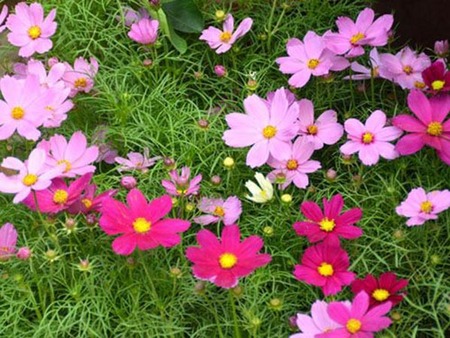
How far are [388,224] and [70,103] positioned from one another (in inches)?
21.7

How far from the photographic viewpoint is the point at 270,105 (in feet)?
4.88

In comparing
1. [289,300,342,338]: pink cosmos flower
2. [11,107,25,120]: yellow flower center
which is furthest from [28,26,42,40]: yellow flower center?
[289,300,342,338]: pink cosmos flower

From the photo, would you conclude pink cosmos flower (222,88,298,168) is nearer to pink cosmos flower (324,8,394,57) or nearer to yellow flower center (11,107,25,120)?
pink cosmos flower (324,8,394,57)

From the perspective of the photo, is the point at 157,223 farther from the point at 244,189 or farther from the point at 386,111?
the point at 386,111

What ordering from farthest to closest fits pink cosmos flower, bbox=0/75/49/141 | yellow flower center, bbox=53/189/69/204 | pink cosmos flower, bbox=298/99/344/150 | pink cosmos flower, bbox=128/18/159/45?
pink cosmos flower, bbox=128/18/159/45 → pink cosmos flower, bbox=298/99/344/150 → pink cosmos flower, bbox=0/75/49/141 → yellow flower center, bbox=53/189/69/204

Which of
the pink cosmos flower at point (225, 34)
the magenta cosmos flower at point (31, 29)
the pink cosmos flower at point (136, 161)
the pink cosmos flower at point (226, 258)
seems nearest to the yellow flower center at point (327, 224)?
the pink cosmos flower at point (226, 258)

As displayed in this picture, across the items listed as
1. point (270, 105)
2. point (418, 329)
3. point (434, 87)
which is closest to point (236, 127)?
point (270, 105)

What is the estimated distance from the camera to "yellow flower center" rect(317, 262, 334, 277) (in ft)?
4.12

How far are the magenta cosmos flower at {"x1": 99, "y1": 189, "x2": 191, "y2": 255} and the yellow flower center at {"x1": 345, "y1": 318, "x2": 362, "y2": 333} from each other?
0.25 m

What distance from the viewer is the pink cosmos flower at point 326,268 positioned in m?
1.24

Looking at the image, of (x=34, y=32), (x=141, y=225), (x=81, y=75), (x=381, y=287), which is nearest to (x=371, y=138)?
(x=381, y=287)

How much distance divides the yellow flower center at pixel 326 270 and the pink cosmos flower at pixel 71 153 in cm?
38

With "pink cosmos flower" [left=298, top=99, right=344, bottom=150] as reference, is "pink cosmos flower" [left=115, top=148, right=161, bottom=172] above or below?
below

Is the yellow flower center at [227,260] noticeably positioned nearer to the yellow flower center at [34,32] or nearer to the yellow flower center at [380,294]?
the yellow flower center at [380,294]
